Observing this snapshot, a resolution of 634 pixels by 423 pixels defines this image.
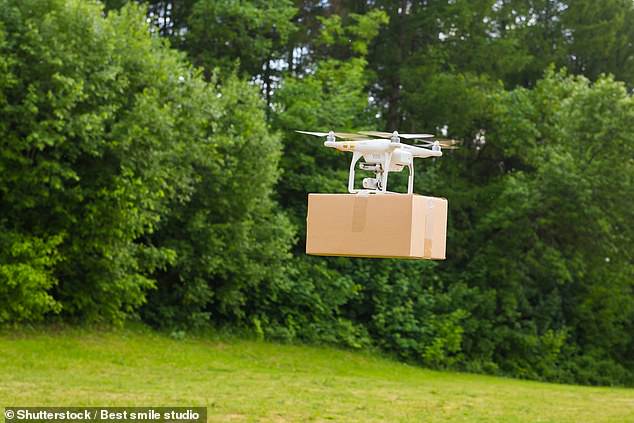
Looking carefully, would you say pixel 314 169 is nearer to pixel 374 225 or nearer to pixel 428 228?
pixel 428 228

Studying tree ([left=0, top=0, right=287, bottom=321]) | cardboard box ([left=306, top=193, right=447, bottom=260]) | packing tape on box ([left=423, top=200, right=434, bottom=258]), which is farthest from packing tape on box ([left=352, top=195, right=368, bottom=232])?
tree ([left=0, top=0, right=287, bottom=321])

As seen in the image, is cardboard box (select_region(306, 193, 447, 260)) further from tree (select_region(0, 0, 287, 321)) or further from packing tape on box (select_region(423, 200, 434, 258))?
tree (select_region(0, 0, 287, 321))

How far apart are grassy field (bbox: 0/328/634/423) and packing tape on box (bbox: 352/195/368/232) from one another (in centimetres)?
655

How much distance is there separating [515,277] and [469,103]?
12.5ft

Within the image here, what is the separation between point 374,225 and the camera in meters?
4.51

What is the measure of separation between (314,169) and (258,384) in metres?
7.20

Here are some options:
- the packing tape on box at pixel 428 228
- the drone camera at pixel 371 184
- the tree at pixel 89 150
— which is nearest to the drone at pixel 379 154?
the drone camera at pixel 371 184

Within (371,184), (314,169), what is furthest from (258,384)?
(371,184)

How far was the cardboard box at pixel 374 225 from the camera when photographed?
4461mm

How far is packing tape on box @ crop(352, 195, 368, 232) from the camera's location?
179 inches

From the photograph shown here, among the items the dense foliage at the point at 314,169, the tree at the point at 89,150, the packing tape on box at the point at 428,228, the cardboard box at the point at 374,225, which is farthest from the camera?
the dense foliage at the point at 314,169

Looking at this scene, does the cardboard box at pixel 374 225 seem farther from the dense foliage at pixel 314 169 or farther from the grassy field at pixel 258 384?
the dense foliage at pixel 314 169

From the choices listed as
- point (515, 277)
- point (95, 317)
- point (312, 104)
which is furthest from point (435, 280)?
point (95, 317)

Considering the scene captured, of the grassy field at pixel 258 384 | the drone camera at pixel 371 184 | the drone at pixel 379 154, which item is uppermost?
the drone at pixel 379 154
